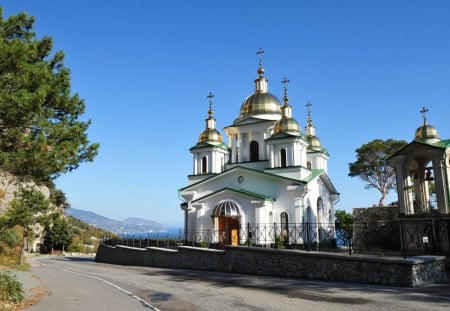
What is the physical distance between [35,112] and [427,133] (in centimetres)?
2005

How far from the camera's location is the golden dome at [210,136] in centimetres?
3073

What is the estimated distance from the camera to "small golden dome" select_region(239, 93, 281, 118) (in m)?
30.1

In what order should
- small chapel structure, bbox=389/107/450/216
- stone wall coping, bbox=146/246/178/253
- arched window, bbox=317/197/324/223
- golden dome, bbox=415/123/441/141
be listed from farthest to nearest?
1. arched window, bbox=317/197/324/223
2. stone wall coping, bbox=146/246/178/253
3. golden dome, bbox=415/123/441/141
4. small chapel structure, bbox=389/107/450/216

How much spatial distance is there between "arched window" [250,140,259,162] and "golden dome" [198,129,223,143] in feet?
8.96

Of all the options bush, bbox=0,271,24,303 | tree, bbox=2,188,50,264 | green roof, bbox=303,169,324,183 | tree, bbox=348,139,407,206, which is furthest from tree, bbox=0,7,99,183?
tree, bbox=348,139,407,206

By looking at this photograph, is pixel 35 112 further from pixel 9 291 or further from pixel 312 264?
pixel 312 264

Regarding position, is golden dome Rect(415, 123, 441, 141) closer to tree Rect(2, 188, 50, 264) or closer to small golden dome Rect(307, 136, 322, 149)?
small golden dome Rect(307, 136, 322, 149)

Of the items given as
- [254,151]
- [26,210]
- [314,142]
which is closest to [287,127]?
[254,151]

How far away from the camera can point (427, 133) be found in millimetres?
21547

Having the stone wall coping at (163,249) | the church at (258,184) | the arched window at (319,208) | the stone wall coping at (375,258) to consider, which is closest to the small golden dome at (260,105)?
the church at (258,184)

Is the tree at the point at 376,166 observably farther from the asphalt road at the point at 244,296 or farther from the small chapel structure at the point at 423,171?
the asphalt road at the point at 244,296

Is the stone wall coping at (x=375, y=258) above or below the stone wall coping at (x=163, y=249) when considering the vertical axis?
above

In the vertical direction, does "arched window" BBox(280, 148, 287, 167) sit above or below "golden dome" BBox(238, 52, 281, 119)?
below

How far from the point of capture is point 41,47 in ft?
40.0
